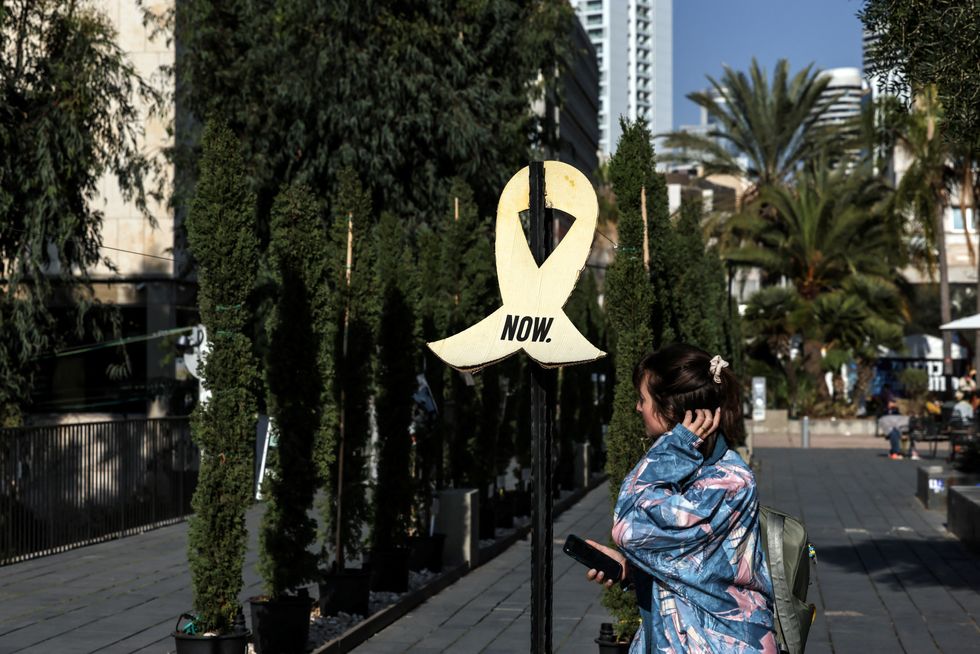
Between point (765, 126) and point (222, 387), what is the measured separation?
3944 centimetres

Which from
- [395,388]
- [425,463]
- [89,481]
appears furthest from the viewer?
[89,481]

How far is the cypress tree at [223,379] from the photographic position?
8.41 m

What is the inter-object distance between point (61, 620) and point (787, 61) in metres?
38.3

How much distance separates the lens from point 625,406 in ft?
31.8

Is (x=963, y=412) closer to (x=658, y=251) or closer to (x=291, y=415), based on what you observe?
(x=658, y=251)

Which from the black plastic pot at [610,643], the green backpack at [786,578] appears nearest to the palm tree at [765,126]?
the black plastic pot at [610,643]

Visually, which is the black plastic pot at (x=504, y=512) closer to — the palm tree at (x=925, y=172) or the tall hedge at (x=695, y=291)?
the tall hedge at (x=695, y=291)

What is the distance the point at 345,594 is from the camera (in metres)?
10.6

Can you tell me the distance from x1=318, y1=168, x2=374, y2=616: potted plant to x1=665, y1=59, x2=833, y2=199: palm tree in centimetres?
3462

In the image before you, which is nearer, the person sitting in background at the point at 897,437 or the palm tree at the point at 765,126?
the person sitting in background at the point at 897,437

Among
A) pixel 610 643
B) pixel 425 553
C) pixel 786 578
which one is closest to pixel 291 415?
pixel 610 643

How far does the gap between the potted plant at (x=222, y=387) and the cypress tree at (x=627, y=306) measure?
7.81 feet

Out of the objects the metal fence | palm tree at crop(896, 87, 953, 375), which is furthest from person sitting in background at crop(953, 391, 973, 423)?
the metal fence

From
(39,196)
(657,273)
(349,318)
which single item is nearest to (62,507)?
(39,196)
